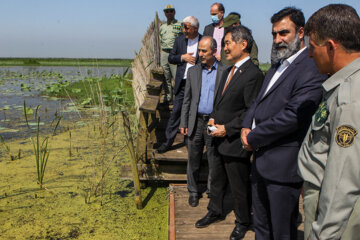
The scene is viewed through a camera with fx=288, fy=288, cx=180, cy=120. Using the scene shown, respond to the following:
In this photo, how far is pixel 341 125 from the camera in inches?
38.5

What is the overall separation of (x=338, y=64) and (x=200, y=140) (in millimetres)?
2076

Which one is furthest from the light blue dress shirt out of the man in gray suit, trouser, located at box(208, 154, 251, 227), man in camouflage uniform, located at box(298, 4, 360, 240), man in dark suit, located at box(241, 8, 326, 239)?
man in camouflage uniform, located at box(298, 4, 360, 240)

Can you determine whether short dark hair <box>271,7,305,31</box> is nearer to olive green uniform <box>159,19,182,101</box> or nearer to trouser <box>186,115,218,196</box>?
trouser <box>186,115,218,196</box>

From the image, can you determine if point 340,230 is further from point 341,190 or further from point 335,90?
point 335,90

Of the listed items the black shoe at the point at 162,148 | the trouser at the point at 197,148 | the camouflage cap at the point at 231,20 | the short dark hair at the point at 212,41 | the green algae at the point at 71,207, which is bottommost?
the green algae at the point at 71,207

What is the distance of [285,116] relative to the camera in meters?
1.73

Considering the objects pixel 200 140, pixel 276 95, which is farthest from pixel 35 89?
pixel 276 95

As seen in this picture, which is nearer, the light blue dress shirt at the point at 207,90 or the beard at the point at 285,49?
the beard at the point at 285,49

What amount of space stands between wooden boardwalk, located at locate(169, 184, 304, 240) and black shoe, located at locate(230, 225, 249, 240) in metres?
0.05

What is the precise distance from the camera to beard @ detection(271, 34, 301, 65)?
1.82 metres


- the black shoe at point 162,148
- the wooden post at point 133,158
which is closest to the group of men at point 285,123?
the black shoe at point 162,148

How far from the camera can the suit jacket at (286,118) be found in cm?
170

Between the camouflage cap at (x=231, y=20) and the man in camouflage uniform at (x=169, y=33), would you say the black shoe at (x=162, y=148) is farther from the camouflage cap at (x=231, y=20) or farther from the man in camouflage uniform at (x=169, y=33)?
the camouflage cap at (x=231, y=20)

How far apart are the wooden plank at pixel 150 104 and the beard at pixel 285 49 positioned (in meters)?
1.63
